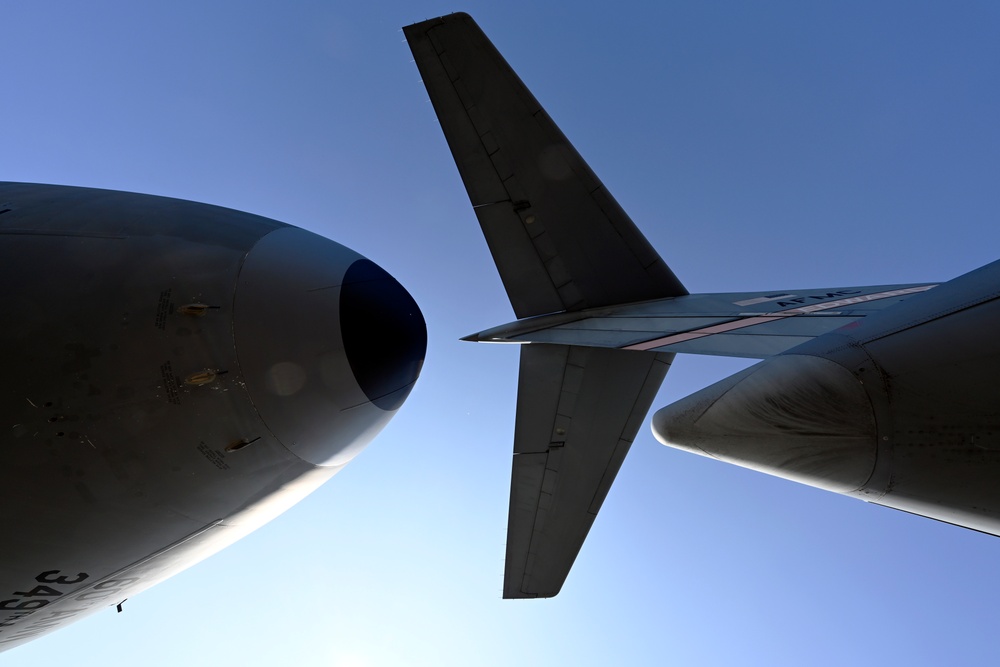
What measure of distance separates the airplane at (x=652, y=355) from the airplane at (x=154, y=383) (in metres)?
1.54

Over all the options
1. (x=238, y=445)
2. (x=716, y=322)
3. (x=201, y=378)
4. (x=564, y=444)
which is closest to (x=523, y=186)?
(x=716, y=322)

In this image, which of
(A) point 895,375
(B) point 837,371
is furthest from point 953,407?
(B) point 837,371

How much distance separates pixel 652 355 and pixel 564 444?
4.22 ft

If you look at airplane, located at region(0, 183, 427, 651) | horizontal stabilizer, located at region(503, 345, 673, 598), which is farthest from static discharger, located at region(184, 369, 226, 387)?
horizontal stabilizer, located at region(503, 345, 673, 598)

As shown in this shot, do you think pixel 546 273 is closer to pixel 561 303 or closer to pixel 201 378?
pixel 561 303

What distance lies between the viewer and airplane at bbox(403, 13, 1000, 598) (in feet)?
4.44

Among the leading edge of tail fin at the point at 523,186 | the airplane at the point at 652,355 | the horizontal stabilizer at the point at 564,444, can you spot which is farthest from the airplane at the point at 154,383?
→ the horizontal stabilizer at the point at 564,444

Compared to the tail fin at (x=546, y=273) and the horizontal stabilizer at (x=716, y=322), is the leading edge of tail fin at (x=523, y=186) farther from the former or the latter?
the horizontal stabilizer at (x=716, y=322)

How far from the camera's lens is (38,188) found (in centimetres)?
347

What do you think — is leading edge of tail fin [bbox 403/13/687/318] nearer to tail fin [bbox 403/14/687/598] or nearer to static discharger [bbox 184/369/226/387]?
tail fin [bbox 403/14/687/598]

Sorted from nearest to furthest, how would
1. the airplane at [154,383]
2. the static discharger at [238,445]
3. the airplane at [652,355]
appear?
the airplane at [652,355]
the airplane at [154,383]
the static discharger at [238,445]

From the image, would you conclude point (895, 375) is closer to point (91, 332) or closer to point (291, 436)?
point (291, 436)

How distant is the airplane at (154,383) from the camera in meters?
2.57

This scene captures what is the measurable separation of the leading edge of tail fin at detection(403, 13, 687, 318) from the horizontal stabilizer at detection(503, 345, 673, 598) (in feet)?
2.25
